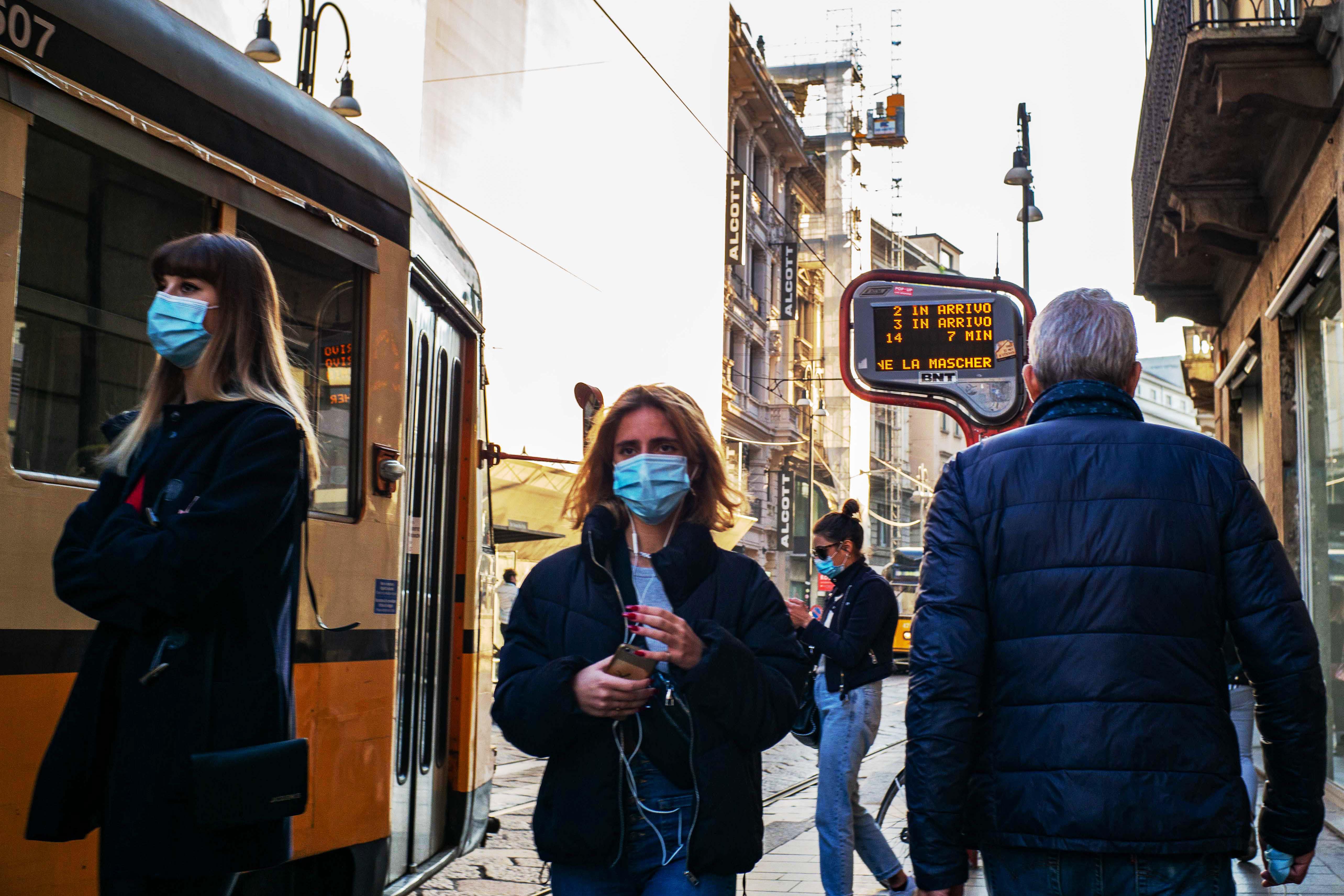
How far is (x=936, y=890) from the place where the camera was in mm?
2666

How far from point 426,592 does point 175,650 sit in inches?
135

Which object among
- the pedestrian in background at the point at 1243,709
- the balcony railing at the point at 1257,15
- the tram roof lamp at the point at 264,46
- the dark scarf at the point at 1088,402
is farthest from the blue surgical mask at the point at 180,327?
the tram roof lamp at the point at 264,46

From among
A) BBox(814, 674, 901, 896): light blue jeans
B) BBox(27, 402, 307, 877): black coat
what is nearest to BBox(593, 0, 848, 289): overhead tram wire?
BBox(814, 674, 901, 896): light blue jeans

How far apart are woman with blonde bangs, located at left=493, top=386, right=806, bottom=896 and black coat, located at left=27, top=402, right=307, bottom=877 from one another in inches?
20.5

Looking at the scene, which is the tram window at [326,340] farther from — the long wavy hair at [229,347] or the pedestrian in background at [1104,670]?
the pedestrian in background at [1104,670]

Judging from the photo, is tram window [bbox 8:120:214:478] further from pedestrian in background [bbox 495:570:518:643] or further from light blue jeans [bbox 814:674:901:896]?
pedestrian in background [bbox 495:570:518:643]

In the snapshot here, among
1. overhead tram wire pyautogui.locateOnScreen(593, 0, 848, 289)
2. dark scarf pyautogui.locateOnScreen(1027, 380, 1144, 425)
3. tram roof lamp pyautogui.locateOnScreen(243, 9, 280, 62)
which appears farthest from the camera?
overhead tram wire pyautogui.locateOnScreen(593, 0, 848, 289)

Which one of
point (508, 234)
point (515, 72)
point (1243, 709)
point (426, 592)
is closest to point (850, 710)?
point (426, 592)

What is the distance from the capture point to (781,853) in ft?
25.8

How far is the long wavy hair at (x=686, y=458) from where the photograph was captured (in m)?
3.17

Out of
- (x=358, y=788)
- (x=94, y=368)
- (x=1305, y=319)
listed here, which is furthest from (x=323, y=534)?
(x=1305, y=319)

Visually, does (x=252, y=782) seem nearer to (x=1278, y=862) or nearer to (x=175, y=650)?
(x=175, y=650)

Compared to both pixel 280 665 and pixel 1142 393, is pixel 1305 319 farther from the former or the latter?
pixel 1142 393

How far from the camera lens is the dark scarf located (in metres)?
2.90
